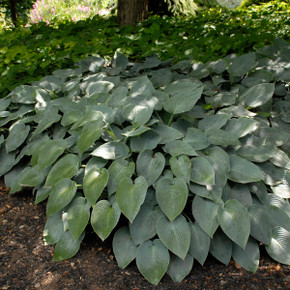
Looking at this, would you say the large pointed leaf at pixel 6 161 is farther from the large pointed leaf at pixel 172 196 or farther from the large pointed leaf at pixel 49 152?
the large pointed leaf at pixel 172 196

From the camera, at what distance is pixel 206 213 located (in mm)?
2219

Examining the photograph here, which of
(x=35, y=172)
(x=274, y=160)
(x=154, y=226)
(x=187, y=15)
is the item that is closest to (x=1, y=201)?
(x=35, y=172)

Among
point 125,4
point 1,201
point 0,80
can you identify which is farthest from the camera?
point 125,4

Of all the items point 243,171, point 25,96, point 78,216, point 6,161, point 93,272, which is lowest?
point 93,272

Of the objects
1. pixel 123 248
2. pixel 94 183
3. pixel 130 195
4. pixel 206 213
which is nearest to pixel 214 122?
pixel 206 213

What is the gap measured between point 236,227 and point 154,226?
498mm

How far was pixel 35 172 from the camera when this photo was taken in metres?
2.75

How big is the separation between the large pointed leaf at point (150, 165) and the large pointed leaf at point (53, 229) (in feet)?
2.22

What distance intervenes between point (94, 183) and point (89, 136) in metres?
0.33

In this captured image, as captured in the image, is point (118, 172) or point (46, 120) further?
point (46, 120)

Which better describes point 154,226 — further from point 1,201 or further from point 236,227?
point 1,201

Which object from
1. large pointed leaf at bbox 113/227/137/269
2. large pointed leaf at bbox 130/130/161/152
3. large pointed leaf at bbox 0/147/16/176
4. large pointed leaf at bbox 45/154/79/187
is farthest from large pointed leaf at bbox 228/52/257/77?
large pointed leaf at bbox 0/147/16/176

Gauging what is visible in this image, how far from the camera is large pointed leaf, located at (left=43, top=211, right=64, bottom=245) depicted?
96.5 inches

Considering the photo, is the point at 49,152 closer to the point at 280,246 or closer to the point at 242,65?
the point at 280,246
